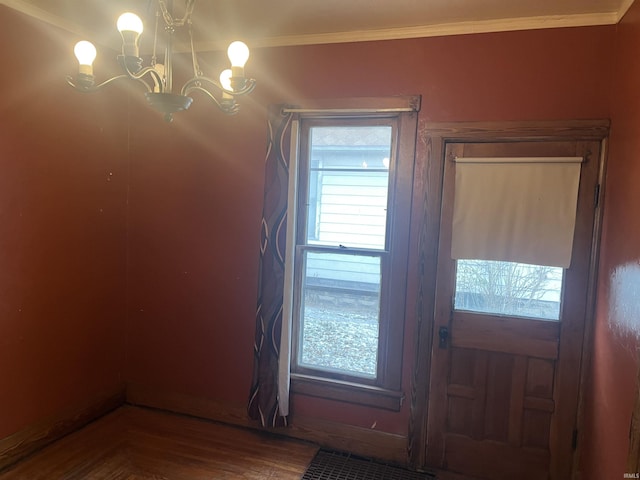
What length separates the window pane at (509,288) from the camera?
2.37 metres

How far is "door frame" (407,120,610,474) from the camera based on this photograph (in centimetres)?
224

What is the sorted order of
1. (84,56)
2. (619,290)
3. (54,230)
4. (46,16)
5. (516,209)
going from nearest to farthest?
(84,56)
(619,290)
(516,209)
(46,16)
(54,230)

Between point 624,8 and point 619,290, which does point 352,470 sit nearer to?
point 619,290

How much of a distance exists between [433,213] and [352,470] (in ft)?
5.20

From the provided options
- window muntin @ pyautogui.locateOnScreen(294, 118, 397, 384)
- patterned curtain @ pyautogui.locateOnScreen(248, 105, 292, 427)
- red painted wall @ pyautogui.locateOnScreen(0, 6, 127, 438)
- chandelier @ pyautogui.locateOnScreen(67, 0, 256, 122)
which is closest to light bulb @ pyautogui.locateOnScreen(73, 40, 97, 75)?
chandelier @ pyautogui.locateOnScreen(67, 0, 256, 122)

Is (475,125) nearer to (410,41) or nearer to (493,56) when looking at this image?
(493,56)

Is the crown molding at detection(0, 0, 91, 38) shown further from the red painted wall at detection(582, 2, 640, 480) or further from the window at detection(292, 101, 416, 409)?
the red painted wall at detection(582, 2, 640, 480)

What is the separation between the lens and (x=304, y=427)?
9.27 ft

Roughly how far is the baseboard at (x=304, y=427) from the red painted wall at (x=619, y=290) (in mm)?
1046

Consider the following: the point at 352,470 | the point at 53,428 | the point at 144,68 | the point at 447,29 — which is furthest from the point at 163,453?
the point at 447,29

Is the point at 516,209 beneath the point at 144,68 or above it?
beneath

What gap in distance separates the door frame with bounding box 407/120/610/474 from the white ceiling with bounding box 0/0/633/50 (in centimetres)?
52

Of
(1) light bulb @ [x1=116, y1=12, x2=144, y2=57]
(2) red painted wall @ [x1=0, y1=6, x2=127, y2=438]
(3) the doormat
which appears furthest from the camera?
(3) the doormat

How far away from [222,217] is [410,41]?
1.59 metres
